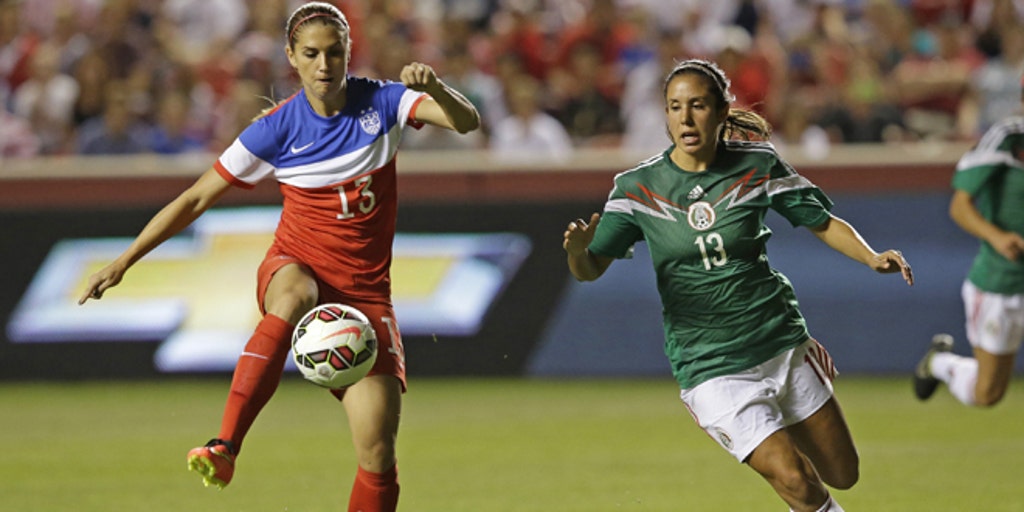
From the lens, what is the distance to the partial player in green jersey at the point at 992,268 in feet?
29.8

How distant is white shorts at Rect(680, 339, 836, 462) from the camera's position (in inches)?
232

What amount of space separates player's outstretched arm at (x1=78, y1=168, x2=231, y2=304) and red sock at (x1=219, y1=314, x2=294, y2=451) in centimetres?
56

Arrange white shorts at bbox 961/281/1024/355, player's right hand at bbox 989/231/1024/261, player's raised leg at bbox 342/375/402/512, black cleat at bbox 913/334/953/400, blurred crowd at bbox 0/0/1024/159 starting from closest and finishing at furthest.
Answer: player's raised leg at bbox 342/375/402/512 < player's right hand at bbox 989/231/1024/261 < white shorts at bbox 961/281/1024/355 < black cleat at bbox 913/334/953/400 < blurred crowd at bbox 0/0/1024/159

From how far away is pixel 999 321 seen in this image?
9438 mm

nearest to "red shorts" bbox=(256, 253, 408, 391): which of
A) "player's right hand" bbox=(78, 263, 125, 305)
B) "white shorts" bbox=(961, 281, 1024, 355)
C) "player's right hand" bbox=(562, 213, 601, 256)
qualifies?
"player's right hand" bbox=(78, 263, 125, 305)

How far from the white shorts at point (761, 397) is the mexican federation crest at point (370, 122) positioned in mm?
1692

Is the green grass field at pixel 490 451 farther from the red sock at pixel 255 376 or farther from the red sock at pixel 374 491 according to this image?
the red sock at pixel 255 376

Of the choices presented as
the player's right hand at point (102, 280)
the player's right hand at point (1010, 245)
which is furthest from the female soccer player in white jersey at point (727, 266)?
the player's right hand at point (1010, 245)

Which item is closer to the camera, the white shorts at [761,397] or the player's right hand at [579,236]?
the white shorts at [761,397]

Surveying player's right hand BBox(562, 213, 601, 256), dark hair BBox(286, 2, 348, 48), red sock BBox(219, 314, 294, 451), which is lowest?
red sock BBox(219, 314, 294, 451)

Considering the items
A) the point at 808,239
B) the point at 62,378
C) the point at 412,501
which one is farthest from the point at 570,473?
the point at 62,378

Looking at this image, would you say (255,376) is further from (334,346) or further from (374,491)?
(374,491)

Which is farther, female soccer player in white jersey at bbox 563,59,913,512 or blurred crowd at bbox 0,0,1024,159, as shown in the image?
blurred crowd at bbox 0,0,1024,159

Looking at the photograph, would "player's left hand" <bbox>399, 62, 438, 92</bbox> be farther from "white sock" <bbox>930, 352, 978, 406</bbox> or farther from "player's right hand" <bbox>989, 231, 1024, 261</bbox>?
"white sock" <bbox>930, 352, 978, 406</bbox>
